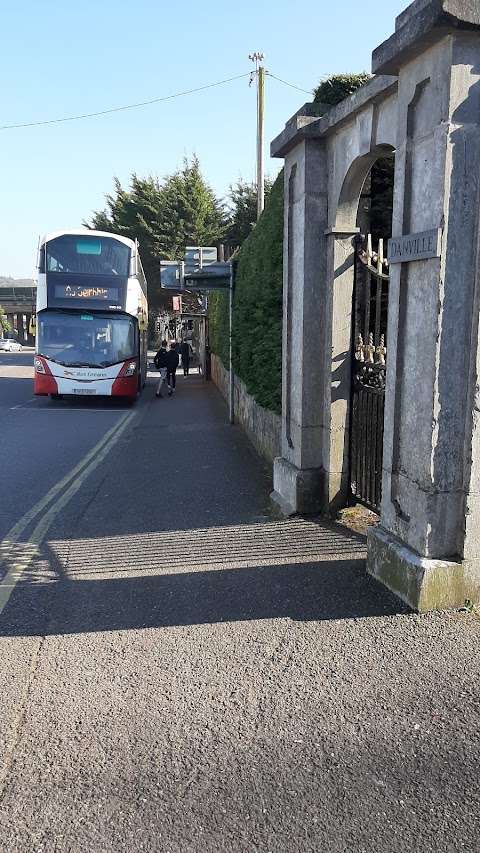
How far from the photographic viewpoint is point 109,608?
4344mm

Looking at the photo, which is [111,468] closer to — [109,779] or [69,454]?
[69,454]

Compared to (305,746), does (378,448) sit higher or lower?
higher

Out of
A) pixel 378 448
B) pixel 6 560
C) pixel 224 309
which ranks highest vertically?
pixel 224 309

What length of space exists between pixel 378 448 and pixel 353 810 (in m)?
3.32

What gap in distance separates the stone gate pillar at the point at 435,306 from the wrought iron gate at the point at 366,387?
116cm

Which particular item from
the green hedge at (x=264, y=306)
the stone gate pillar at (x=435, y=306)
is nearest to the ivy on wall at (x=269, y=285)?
the green hedge at (x=264, y=306)

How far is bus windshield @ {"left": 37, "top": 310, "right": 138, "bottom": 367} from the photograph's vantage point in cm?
1688

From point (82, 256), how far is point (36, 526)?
1191 cm

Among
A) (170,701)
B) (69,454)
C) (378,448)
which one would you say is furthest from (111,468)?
(170,701)

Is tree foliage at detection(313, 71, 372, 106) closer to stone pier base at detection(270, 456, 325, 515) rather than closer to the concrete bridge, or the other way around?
stone pier base at detection(270, 456, 325, 515)

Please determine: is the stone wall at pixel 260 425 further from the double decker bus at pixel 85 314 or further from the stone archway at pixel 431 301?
the double decker bus at pixel 85 314

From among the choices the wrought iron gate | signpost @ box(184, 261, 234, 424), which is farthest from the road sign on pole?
the wrought iron gate

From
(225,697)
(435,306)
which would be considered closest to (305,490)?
(435,306)

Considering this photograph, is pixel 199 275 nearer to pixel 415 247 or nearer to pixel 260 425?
pixel 260 425
